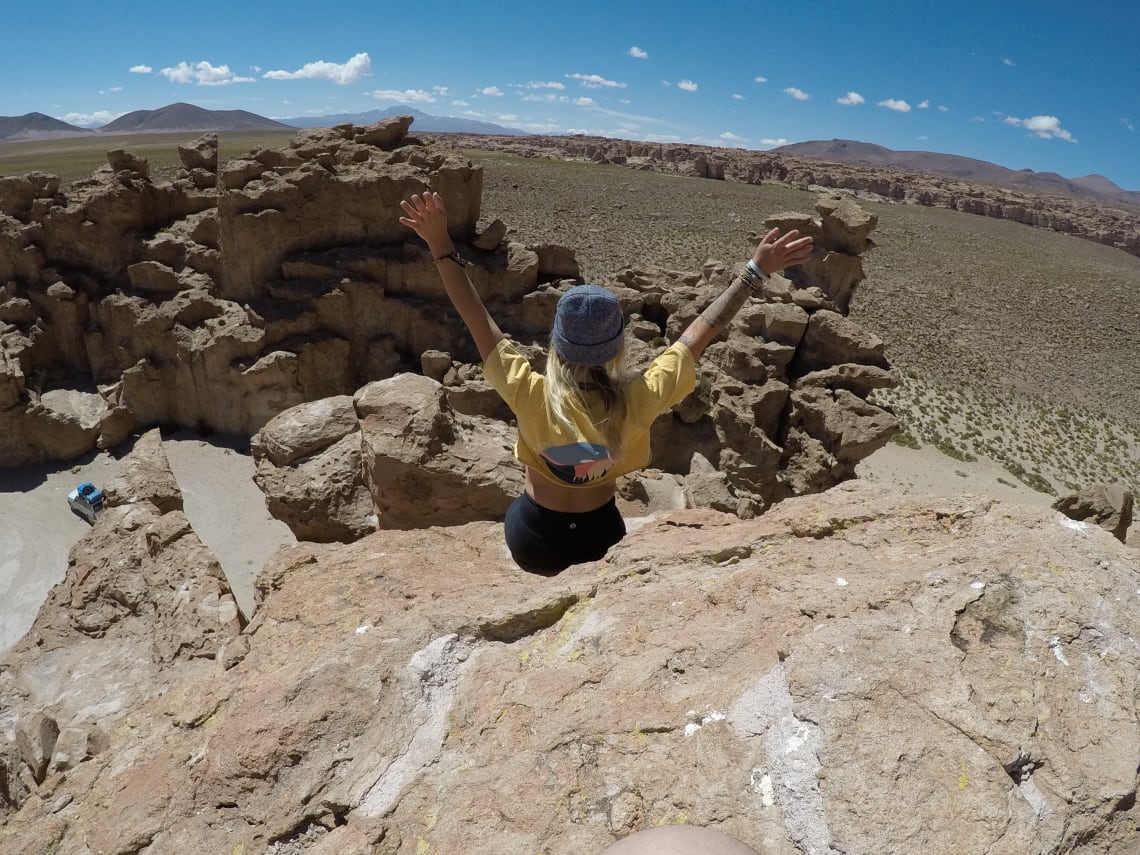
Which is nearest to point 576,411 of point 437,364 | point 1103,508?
point 1103,508

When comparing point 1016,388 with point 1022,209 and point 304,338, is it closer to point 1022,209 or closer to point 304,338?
point 304,338

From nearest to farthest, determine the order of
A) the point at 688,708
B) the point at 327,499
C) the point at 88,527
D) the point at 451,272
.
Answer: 1. the point at 688,708
2. the point at 451,272
3. the point at 327,499
4. the point at 88,527

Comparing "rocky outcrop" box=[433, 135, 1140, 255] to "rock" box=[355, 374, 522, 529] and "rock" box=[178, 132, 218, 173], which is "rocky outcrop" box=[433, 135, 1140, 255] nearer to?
"rock" box=[178, 132, 218, 173]

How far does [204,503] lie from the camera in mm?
16141

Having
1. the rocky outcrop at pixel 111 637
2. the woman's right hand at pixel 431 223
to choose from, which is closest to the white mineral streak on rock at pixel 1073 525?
Answer: the woman's right hand at pixel 431 223

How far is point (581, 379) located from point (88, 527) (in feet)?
58.3

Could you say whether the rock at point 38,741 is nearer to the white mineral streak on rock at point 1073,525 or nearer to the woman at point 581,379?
the woman at point 581,379

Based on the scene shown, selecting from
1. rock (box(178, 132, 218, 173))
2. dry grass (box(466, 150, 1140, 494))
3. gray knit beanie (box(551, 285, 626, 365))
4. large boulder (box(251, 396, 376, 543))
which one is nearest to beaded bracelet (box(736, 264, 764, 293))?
gray knit beanie (box(551, 285, 626, 365))

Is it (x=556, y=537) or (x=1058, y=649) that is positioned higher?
(x=1058, y=649)

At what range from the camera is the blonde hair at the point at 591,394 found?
3.15m

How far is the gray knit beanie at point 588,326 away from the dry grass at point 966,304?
65.5ft

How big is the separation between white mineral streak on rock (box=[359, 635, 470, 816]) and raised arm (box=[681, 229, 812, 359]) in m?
1.89

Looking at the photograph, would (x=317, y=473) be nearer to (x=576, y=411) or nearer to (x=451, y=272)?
(x=451, y=272)

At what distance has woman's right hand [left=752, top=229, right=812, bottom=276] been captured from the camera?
11.7ft
